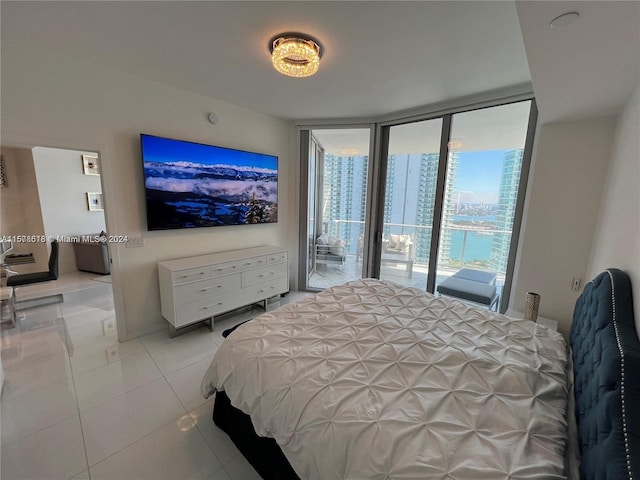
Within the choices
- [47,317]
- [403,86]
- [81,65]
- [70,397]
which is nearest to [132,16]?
[81,65]

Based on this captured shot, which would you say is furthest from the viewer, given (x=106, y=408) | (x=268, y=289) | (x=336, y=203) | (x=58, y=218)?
(x=58, y=218)

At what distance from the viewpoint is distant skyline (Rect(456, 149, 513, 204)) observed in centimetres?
279

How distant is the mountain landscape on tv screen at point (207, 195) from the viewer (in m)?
2.68

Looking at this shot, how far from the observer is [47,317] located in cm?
313

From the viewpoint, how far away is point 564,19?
3.12ft

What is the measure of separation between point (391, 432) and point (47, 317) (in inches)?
167

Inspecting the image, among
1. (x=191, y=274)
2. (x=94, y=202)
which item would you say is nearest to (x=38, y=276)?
(x=94, y=202)

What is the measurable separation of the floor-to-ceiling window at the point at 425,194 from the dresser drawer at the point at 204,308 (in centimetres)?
156

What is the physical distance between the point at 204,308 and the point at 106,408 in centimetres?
110

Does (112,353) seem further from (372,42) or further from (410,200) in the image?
(410,200)

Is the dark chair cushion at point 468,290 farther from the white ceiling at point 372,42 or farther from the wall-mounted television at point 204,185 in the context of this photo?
the wall-mounted television at point 204,185

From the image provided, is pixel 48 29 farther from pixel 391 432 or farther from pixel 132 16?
pixel 391 432

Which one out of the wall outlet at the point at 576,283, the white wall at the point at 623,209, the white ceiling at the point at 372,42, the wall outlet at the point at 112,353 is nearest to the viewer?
the white ceiling at the point at 372,42

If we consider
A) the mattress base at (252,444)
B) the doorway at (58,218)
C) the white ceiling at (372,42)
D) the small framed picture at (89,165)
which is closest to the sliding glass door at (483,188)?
the white ceiling at (372,42)
